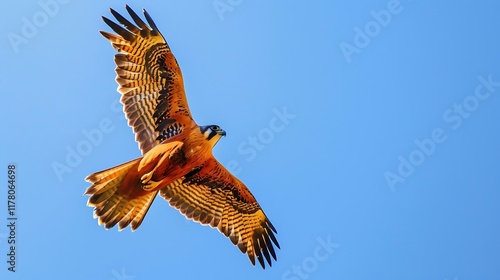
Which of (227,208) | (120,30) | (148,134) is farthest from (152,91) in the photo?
(227,208)

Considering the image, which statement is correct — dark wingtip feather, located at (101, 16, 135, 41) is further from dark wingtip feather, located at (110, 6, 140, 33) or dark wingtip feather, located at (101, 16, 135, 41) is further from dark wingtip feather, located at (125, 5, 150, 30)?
dark wingtip feather, located at (125, 5, 150, 30)

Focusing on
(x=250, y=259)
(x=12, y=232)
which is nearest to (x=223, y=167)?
(x=250, y=259)

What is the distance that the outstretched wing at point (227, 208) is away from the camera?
1348cm

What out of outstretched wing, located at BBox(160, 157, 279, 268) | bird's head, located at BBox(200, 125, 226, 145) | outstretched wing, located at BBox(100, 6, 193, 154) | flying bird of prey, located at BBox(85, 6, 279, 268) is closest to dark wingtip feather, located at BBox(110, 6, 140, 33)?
flying bird of prey, located at BBox(85, 6, 279, 268)

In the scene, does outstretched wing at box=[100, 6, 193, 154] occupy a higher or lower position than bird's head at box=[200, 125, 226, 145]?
higher

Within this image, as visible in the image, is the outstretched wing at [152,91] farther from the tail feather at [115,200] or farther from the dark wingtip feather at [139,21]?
the tail feather at [115,200]

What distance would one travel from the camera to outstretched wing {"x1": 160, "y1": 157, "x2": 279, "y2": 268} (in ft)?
44.2

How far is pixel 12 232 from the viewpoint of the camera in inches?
495

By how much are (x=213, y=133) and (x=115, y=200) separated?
5.88ft

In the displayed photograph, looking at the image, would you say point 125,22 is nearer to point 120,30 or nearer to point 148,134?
point 120,30

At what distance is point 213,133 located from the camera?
40.2ft

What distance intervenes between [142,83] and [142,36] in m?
0.73

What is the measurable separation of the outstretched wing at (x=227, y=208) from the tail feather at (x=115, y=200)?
85 cm

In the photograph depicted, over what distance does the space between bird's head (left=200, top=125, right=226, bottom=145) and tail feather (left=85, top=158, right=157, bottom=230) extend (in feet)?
3.69
